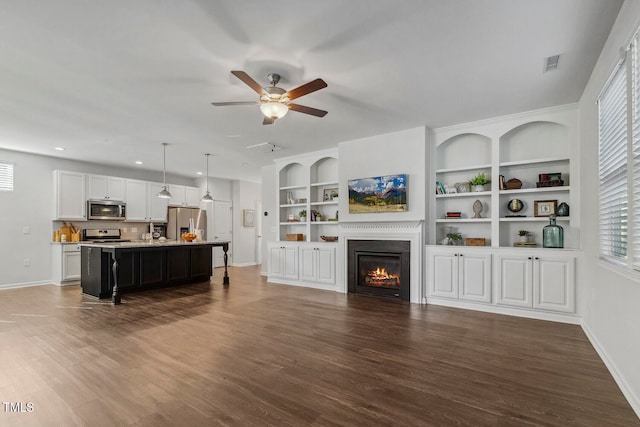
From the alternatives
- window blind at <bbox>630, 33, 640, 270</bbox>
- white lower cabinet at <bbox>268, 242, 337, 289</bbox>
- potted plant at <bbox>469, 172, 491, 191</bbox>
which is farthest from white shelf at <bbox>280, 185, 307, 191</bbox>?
window blind at <bbox>630, 33, 640, 270</bbox>

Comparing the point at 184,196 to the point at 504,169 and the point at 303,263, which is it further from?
the point at 504,169

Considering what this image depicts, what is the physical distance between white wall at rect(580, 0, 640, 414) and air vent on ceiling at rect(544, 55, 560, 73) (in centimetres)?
33

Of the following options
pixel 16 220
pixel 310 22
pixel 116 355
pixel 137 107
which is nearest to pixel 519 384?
pixel 310 22

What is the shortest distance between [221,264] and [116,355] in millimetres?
7180

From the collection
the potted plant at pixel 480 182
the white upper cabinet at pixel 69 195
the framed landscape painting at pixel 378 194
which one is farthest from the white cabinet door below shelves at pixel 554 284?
the white upper cabinet at pixel 69 195

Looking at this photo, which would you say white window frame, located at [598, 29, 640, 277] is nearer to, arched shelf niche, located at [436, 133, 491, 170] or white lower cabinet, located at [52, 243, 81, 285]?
arched shelf niche, located at [436, 133, 491, 170]

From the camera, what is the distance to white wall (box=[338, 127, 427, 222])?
5039mm

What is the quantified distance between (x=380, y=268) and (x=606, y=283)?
3.09 metres

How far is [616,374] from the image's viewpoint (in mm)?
2486

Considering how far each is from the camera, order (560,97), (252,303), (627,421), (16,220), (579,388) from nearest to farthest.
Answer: (627,421), (579,388), (560,97), (252,303), (16,220)

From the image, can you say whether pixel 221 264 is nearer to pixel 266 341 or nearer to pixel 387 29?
pixel 266 341

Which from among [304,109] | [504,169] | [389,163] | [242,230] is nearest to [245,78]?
[304,109]

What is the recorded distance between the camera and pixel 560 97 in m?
3.89

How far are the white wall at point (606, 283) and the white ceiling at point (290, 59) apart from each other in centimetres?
17
